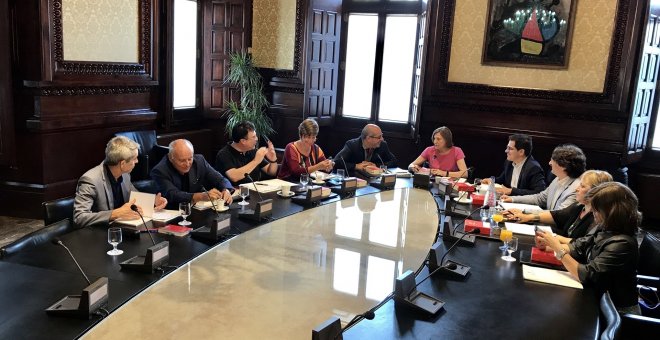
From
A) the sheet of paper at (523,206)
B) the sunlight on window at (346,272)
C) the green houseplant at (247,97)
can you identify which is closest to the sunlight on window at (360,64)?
the green houseplant at (247,97)

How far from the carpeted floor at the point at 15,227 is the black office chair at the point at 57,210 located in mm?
2107

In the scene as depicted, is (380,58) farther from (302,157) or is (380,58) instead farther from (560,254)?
(560,254)

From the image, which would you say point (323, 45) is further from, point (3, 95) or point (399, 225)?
point (399, 225)

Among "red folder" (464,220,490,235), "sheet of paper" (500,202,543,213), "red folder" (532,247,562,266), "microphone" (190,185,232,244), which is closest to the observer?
"red folder" (532,247,562,266)

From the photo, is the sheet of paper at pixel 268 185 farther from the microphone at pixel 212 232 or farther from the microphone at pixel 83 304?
the microphone at pixel 83 304

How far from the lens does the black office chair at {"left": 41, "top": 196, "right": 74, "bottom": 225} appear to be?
2756 millimetres

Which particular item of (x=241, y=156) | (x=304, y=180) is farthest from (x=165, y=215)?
(x=241, y=156)

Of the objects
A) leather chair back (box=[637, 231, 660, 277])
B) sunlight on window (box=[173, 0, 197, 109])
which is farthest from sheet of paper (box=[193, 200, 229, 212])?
sunlight on window (box=[173, 0, 197, 109])

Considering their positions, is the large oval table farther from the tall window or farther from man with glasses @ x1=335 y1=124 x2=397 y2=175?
the tall window

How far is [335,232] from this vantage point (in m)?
3.18

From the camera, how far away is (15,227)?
4910 millimetres

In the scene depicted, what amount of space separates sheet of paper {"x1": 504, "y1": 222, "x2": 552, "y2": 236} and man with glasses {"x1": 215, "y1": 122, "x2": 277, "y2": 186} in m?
1.98

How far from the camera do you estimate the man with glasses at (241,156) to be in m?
4.21

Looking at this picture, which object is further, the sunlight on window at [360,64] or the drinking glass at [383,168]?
the sunlight on window at [360,64]
